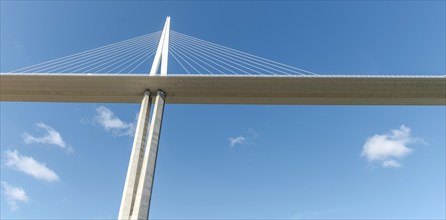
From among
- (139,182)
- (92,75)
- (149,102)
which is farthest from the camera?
(149,102)

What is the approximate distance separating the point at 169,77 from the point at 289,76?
27.2 ft

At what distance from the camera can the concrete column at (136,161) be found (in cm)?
2362

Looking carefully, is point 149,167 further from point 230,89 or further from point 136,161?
point 230,89

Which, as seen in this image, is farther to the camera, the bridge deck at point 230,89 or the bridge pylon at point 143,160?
the bridge deck at point 230,89

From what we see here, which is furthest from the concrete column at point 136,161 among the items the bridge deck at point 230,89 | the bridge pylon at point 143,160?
the bridge deck at point 230,89

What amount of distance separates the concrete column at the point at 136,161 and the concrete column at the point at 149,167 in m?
0.36

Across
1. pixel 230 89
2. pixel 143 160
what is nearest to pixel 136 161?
pixel 143 160

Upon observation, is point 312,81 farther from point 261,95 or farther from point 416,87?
point 416,87

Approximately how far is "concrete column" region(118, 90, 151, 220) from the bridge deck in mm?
1778

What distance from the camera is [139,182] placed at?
24766mm

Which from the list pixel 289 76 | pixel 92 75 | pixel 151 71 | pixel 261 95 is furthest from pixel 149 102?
pixel 289 76

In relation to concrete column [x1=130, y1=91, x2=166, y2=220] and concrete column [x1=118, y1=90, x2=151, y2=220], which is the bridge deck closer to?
concrete column [x1=118, y1=90, x2=151, y2=220]

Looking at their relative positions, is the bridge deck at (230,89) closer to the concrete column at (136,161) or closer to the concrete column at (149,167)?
the concrete column at (136,161)

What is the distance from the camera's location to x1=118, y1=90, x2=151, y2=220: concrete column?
2362cm
